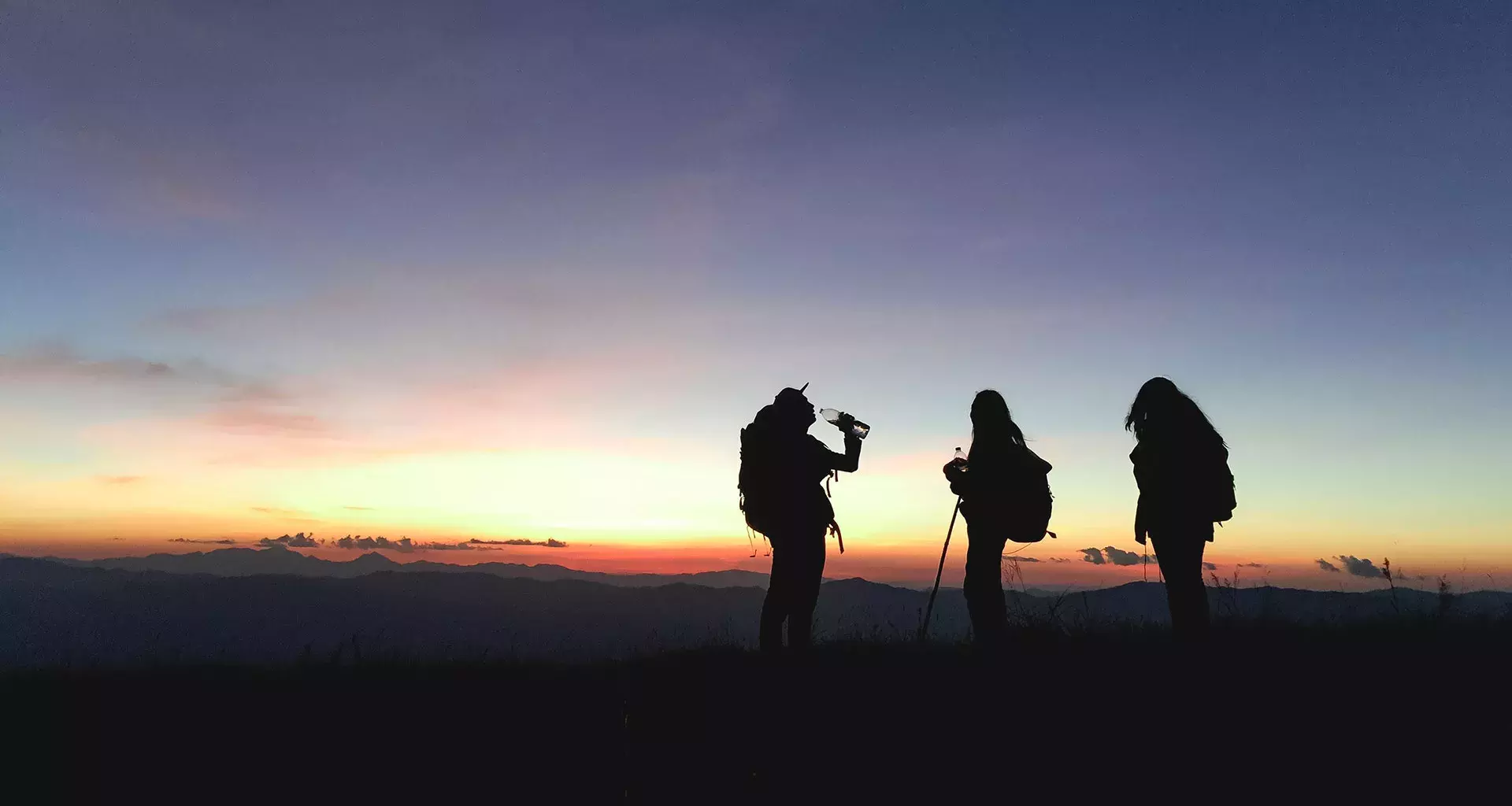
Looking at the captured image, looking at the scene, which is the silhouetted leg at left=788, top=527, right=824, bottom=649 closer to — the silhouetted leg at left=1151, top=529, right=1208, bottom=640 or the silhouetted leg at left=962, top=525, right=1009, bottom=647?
the silhouetted leg at left=962, top=525, right=1009, bottom=647

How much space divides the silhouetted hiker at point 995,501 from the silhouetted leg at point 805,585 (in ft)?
4.44

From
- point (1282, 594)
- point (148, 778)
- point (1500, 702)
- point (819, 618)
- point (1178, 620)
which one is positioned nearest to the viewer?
point (1500, 702)

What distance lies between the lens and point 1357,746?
3340mm

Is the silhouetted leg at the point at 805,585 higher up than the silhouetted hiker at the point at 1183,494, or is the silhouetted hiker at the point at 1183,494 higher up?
the silhouetted hiker at the point at 1183,494

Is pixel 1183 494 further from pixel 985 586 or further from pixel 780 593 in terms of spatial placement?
pixel 780 593

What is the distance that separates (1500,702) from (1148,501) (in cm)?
286

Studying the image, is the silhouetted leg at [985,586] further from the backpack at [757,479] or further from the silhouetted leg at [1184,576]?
the backpack at [757,479]

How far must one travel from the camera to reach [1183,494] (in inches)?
249

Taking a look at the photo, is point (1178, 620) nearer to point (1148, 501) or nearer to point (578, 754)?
point (1148, 501)

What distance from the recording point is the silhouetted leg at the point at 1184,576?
20.4 feet

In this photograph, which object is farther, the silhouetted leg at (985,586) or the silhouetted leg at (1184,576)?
the silhouetted leg at (985,586)

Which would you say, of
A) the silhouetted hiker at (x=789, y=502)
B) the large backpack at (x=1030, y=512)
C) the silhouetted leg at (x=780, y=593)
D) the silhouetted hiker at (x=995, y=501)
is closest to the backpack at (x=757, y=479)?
the silhouetted hiker at (x=789, y=502)

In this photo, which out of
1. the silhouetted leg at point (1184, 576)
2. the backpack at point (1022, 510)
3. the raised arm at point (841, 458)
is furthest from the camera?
the raised arm at point (841, 458)

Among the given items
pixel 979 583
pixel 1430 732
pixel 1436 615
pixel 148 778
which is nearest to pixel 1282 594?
pixel 1436 615
